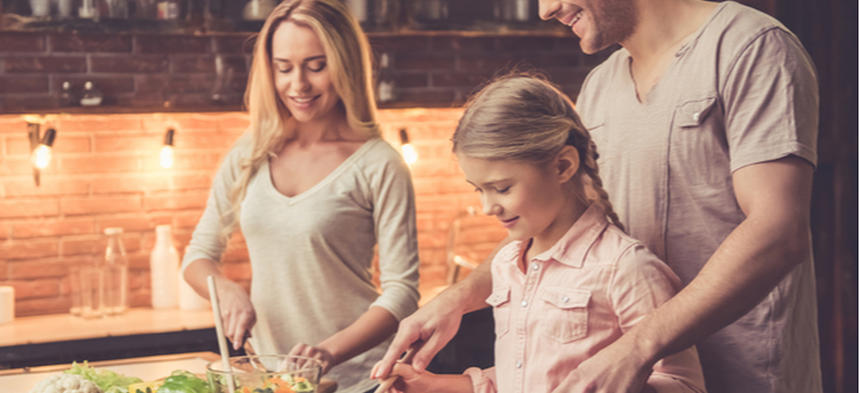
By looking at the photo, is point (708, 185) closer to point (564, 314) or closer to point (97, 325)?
point (564, 314)

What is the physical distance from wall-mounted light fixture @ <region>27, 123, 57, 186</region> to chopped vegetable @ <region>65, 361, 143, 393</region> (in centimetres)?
208

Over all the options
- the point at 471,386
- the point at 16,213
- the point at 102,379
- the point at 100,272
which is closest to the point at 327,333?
the point at 102,379

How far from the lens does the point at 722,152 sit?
4.87ft

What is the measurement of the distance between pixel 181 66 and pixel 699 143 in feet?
9.63

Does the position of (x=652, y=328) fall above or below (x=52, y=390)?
above

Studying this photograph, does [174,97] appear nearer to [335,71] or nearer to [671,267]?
[335,71]

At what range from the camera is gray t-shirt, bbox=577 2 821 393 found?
141cm

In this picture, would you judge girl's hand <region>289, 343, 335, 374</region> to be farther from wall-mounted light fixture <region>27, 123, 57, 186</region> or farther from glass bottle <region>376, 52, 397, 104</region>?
glass bottle <region>376, 52, 397, 104</region>

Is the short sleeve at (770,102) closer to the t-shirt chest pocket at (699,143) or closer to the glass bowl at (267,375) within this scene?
the t-shirt chest pocket at (699,143)

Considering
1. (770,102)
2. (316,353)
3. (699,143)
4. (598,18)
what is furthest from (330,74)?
(770,102)

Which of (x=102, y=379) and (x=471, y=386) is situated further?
(x=102, y=379)

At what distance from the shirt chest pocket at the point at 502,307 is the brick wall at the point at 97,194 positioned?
7.70 ft

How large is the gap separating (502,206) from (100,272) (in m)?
2.79

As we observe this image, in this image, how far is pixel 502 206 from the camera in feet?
4.77
